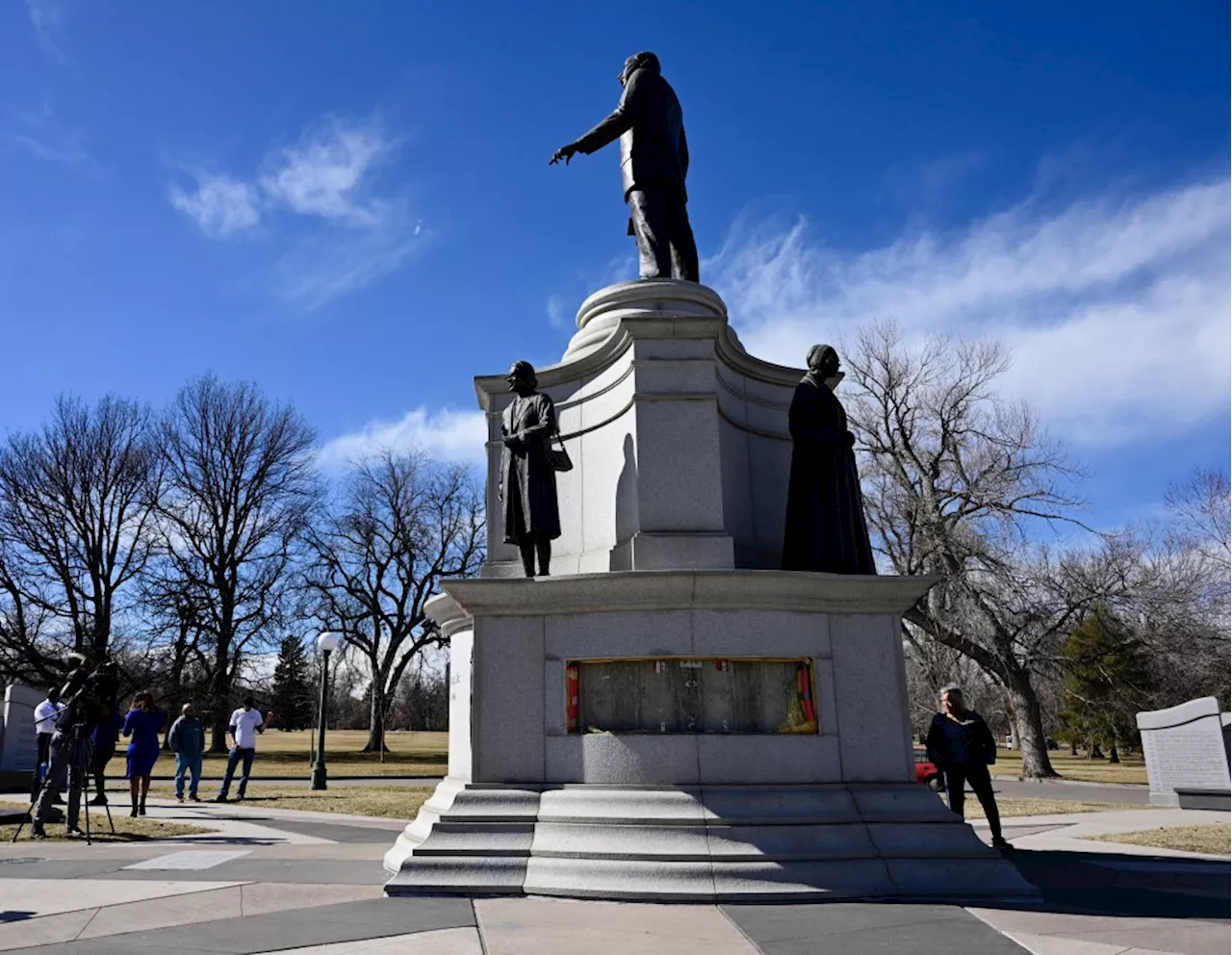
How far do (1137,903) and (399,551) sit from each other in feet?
135

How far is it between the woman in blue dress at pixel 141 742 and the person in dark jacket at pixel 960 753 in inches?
419

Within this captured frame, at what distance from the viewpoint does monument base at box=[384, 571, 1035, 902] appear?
6441 millimetres

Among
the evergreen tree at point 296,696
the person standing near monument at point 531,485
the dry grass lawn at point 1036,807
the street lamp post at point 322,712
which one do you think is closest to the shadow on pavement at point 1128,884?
the person standing near monument at point 531,485

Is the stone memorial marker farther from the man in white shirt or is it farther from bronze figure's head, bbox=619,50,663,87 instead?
bronze figure's head, bbox=619,50,663,87

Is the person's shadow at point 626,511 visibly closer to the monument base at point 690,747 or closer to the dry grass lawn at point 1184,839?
the monument base at point 690,747

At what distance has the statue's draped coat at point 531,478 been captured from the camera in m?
8.07

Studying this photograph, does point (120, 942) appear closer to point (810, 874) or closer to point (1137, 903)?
point (810, 874)

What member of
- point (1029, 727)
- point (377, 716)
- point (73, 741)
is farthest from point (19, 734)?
point (1029, 727)

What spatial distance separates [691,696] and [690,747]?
403 mm

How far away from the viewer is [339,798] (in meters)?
17.0

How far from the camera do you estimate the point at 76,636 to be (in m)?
35.0

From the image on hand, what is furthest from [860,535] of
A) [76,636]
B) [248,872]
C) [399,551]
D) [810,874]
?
[399,551]

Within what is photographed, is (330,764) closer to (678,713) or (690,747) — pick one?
(678,713)

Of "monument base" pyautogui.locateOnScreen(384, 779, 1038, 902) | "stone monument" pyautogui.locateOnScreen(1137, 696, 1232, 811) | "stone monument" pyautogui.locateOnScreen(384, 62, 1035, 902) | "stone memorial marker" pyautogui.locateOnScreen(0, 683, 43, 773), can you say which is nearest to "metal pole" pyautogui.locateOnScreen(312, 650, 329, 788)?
"stone memorial marker" pyautogui.locateOnScreen(0, 683, 43, 773)
